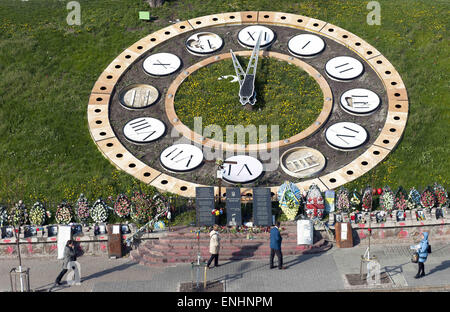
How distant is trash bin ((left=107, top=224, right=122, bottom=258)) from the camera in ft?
155

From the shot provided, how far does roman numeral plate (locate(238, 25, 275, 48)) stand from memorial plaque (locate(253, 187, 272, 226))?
1623 centimetres

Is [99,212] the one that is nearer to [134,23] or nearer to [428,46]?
[134,23]

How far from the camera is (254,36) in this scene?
204 ft

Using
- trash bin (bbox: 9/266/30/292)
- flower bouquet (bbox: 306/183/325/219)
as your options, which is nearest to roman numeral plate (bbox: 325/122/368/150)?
flower bouquet (bbox: 306/183/325/219)

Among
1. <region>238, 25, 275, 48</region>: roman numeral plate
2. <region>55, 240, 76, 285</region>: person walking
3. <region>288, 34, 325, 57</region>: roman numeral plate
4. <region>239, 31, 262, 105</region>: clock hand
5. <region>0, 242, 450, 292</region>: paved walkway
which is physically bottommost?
<region>0, 242, 450, 292</region>: paved walkway

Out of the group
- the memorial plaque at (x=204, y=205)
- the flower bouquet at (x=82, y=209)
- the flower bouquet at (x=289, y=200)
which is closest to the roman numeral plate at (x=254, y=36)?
the flower bouquet at (x=289, y=200)

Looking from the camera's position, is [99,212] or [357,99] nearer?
[99,212]

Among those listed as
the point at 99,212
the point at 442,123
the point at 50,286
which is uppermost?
the point at 442,123

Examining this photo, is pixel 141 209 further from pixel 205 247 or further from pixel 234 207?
pixel 234 207

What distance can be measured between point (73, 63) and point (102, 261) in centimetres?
1821

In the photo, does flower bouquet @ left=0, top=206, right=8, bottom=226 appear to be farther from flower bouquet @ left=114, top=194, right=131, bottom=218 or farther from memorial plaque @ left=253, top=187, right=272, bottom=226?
memorial plaque @ left=253, top=187, right=272, bottom=226

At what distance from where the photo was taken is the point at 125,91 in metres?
58.3

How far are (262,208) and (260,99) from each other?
35.9 ft

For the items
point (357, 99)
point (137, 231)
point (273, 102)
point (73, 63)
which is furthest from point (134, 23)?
point (137, 231)
